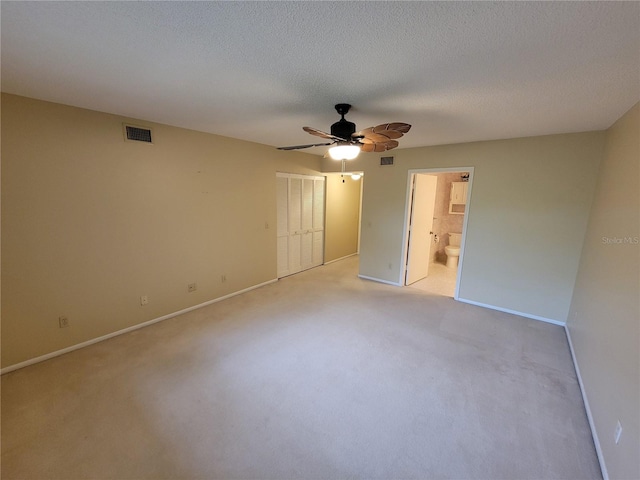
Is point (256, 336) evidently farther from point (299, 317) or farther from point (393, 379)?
point (393, 379)

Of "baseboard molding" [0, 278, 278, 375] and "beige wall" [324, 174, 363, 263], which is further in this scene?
"beige wall" [324, 174, 363, 263]

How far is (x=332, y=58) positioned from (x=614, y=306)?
2617 millimetres

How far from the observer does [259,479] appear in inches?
62.5

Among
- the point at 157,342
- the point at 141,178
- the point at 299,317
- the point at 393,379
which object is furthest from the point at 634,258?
the point at 141,178

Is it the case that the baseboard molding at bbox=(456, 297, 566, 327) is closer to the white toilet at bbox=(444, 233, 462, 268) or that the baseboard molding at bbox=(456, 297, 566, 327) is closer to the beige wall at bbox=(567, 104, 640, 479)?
the beige wall at bbox=(567, 104, 640, 479)

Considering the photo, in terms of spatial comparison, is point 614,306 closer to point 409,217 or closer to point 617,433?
point 617,433

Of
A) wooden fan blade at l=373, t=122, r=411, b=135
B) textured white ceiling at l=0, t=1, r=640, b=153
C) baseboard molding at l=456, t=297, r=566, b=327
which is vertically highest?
textured white ceiling at l=0, t=1, r=640, b=153

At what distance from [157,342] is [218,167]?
92.8 inches

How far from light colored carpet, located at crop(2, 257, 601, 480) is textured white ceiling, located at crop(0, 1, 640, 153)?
2.43 meters

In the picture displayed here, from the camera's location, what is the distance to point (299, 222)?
5.41 m

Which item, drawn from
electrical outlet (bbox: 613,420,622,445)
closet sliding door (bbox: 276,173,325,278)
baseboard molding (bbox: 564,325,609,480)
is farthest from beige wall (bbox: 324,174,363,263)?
electrical outlet (bbox: 613,420,622,445)

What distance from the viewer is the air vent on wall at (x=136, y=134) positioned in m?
2.91

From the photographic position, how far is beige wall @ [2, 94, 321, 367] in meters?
2.40

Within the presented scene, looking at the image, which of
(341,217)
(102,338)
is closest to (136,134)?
(102,338)
